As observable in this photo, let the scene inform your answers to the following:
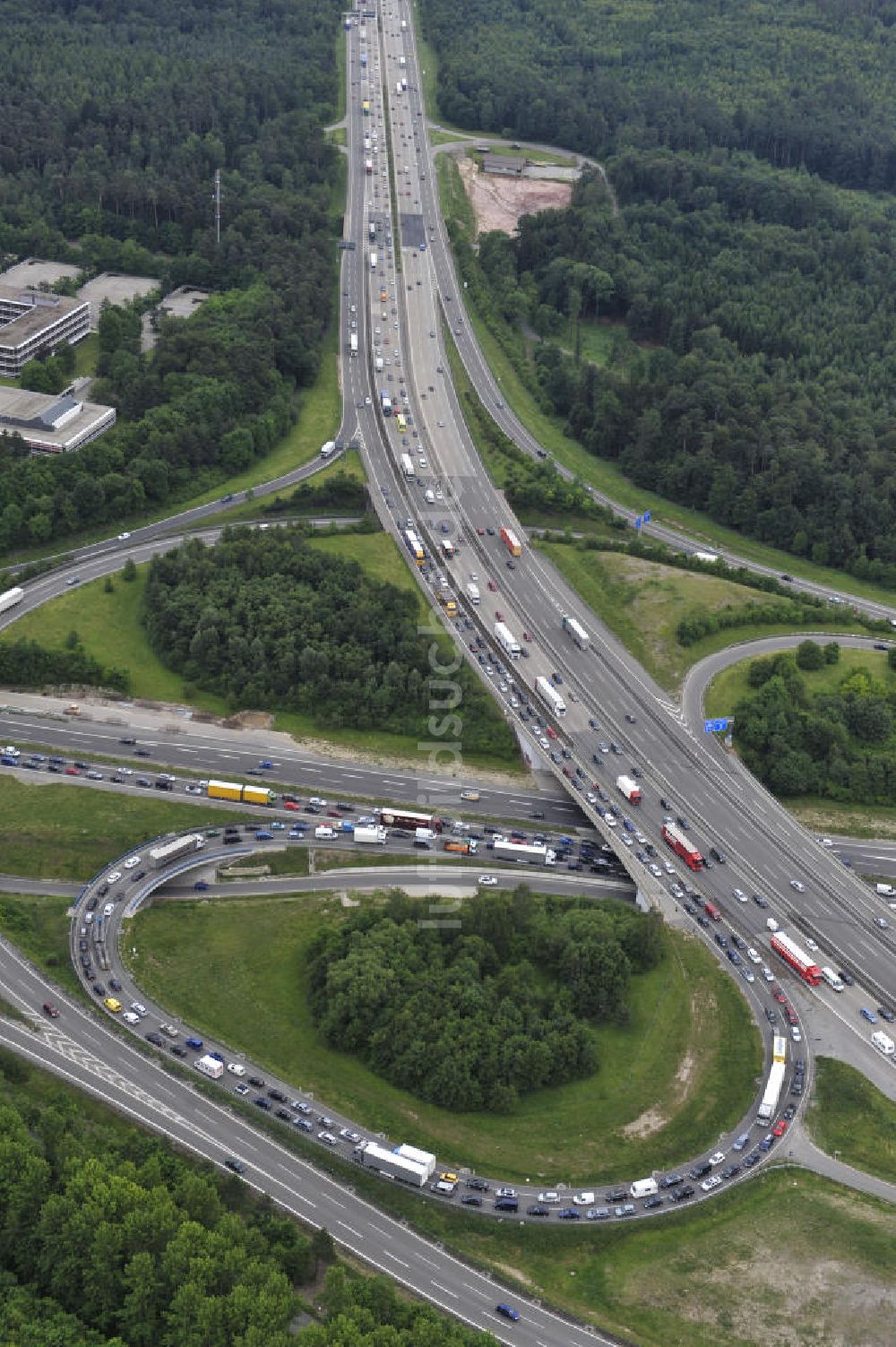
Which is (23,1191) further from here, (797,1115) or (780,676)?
(780,676)

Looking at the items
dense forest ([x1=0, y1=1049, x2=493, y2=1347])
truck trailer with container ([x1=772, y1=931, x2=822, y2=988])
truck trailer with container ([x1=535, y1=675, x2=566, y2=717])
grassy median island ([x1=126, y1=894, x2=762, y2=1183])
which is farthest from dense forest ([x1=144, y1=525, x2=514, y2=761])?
dense forest ([x1=0, y1=1049, x2=493, y2=1347])

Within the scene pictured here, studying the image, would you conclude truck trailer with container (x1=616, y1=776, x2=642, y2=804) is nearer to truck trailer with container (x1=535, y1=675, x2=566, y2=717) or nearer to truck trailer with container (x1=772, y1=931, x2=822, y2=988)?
truck trailer with container (x1=535, y1=675, x2=566, y2=717)

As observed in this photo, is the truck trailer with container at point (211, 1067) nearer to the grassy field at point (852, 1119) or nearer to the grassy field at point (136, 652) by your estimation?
the grassy field at point (136, 652)

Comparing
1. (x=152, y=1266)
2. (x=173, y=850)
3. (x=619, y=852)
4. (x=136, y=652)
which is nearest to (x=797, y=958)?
(x=619, y=852)

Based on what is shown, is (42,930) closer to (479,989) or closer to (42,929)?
(42,929)

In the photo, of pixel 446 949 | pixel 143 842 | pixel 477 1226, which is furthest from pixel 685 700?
pixel 477 1226

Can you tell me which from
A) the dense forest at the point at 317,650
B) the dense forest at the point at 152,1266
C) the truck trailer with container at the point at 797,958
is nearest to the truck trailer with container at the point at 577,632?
the dense forest at the point at 317,650
